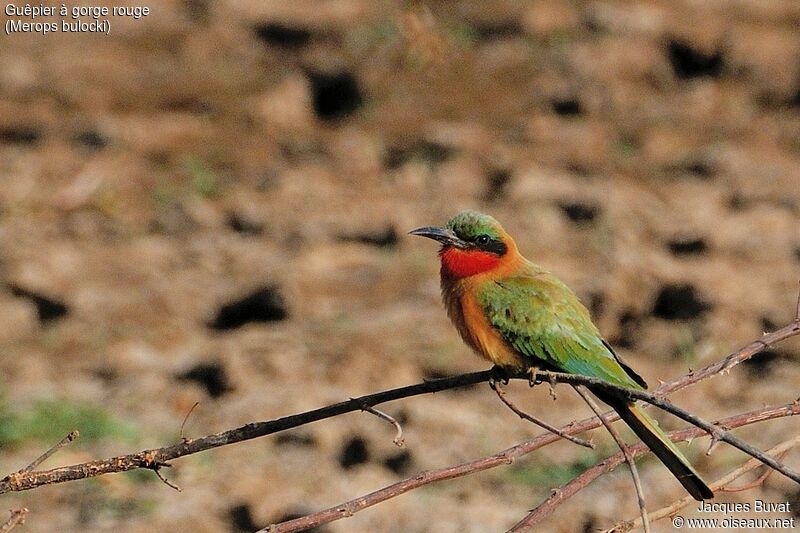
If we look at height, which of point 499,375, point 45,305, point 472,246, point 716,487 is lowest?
point 716,487

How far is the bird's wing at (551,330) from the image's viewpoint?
315cm

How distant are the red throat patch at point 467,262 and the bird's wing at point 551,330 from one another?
75 millimetres

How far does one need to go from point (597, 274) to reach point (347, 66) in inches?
95.3

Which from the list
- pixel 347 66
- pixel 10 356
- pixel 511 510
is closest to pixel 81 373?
pixel 10 356

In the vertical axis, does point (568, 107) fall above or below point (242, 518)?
above

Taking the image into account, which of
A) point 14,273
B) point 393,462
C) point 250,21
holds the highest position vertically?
point 250,21

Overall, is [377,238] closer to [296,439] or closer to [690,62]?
[296,439]

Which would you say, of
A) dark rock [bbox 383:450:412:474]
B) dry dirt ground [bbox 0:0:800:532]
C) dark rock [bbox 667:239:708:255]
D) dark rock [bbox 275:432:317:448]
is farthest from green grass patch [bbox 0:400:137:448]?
dark rock [bbox 667:239:708:255]

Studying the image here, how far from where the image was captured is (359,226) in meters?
6.42

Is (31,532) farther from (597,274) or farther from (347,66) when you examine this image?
(347,66)

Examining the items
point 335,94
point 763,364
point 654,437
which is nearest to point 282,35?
point 335,94

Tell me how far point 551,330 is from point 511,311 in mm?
117

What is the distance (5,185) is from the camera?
6695mm

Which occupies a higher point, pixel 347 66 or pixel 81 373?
pixel 347 66
